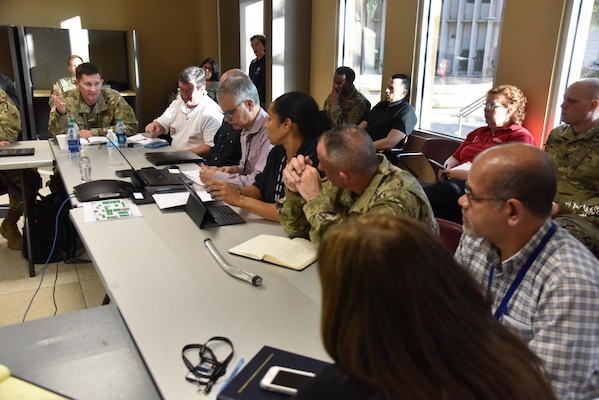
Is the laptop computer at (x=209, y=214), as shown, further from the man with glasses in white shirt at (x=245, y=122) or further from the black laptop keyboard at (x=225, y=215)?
the man with glasses in white shirt at (x=245, y=122)

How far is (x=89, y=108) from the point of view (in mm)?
3965

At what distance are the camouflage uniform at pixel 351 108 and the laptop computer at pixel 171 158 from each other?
1658mm

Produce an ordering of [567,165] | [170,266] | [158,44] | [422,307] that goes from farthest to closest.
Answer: [158,44] → [567,165] → [170,266] → [422,307]

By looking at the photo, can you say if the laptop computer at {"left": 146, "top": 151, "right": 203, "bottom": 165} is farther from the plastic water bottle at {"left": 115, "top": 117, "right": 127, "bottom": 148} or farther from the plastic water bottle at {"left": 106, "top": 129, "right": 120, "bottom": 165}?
the plastic water bottle at {"left": 115, "top": 117, "right": 127, "bottom": 148}

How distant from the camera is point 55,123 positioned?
3924mm

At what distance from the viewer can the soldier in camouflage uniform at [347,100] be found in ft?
14.7

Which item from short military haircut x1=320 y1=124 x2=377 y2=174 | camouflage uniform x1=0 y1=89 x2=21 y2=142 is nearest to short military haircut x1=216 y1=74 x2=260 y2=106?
short military haircut x1=320 y1=124 x2=377 y2=174

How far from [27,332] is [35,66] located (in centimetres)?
580

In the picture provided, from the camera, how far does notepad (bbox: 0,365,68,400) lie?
1.05 metres

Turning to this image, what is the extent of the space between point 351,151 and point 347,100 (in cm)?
311

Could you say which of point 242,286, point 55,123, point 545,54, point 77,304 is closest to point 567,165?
point 545,54

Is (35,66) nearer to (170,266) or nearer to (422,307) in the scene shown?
(170,266)

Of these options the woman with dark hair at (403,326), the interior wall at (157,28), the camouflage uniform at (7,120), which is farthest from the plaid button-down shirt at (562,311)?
the interior wall at (157,28)

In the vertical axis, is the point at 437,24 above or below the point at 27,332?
above
